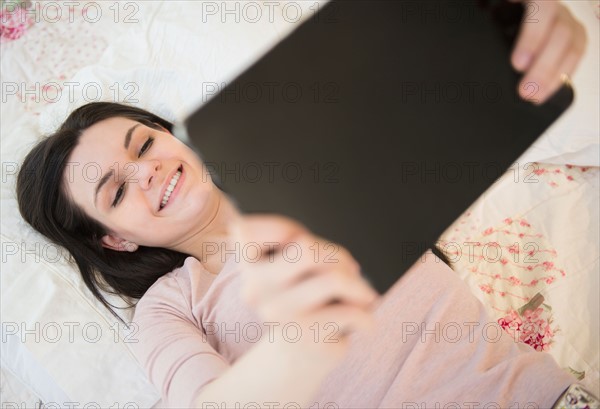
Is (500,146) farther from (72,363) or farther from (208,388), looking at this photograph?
(72,363)

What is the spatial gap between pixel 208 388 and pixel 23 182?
2.15ft

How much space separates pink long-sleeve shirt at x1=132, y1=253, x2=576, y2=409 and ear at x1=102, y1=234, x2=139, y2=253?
187 mm

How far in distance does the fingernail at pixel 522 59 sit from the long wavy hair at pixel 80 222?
75 centimetres

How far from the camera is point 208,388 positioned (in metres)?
0.63

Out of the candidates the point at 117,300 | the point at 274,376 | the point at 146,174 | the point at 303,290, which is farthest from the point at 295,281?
the point at 117,300

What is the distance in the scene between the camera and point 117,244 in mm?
1016

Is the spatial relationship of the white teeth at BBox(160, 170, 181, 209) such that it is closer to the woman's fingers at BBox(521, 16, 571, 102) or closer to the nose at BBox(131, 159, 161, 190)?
the nose at BBox(131, 159, 161, 190)

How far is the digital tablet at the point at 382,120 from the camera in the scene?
19.2 inches

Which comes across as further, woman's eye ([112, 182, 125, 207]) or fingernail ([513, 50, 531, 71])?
woman's eye ([112, 182, 125, 207])

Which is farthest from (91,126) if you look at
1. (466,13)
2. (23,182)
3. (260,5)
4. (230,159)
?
(466,13)

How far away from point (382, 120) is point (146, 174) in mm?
491

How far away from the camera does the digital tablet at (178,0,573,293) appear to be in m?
0.49

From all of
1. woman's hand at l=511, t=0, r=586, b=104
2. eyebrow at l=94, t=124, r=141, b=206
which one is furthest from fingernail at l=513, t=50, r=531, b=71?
eyebrow at l=94, t=124, r=141, b=206

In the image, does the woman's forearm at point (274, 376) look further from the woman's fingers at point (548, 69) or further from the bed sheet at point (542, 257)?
the bed sheet at point (542, 257)
